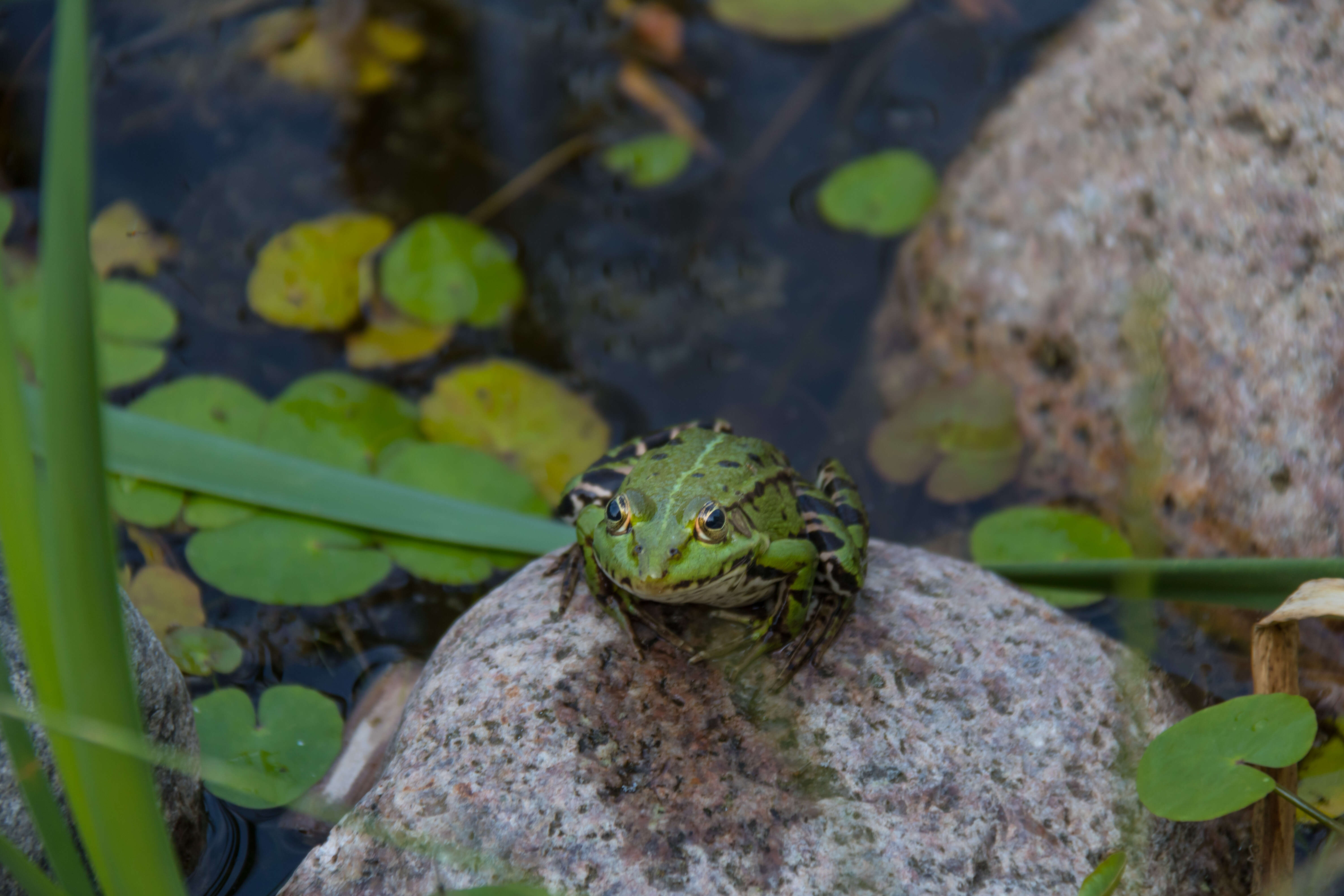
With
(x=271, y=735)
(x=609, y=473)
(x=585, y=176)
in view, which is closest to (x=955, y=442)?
(x=609, y=473)

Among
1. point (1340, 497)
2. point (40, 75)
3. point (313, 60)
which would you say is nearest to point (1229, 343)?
point (1340, 497)

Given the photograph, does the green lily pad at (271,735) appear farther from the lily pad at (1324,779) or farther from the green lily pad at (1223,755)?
the lily pad at (1324,779)

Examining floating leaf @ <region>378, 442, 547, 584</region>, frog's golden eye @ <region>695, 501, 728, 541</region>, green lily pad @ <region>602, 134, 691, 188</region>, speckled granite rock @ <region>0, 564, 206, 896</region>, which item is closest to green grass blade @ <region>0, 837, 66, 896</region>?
speckled granite rock @ <region>0, 564, 206, 896</region>

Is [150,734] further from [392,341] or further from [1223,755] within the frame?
[1223,755]

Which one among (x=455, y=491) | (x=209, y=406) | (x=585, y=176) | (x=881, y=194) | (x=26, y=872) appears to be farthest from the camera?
(x=585, y=176)

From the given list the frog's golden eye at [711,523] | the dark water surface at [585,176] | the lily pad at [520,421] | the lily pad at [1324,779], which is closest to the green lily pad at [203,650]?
the lily pad at [520,421]

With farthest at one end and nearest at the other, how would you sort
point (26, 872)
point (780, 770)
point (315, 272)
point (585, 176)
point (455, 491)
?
point (585, 176), point (315, 272), point (455, 491), point (780, 770), point (26, 872)

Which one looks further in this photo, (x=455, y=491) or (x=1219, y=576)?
(x=455, y=491)

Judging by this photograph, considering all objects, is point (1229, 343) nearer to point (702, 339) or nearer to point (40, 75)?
point (702, 339)

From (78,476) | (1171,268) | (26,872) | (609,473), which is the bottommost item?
(609,473)
